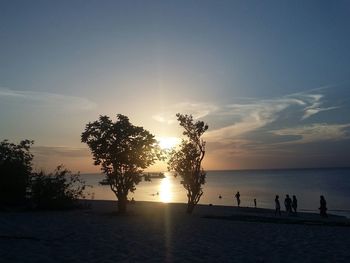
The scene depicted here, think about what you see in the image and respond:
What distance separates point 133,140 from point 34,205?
8.39 m

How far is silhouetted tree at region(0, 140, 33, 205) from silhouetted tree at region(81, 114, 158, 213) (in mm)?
5849

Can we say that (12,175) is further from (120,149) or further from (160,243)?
(160,243)

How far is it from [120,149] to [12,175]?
26.5ft

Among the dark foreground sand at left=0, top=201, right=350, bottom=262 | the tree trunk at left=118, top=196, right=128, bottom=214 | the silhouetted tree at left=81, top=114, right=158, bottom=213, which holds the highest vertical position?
the silhouetted tree at left=81, top=114, right=158, bottom=213

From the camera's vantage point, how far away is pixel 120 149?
2620cm

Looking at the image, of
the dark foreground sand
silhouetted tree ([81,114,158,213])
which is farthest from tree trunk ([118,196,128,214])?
the dark foreground sand

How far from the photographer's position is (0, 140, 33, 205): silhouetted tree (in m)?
27.3

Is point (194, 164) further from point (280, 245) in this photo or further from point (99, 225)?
point (280, 245)

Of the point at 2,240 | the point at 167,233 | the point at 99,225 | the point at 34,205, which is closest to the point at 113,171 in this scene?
the point at 34,205

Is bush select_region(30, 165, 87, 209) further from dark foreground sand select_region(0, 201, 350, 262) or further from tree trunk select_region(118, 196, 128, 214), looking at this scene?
dark foreground sand select_region(0, 201, 350, 262)

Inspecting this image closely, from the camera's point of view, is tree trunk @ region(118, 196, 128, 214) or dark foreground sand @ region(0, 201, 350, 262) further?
tree trunk @ region(118, 196, 128, 214)

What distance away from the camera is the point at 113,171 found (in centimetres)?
2678

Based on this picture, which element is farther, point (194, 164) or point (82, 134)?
point (194, 164)

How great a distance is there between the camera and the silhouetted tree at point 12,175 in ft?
89.6
